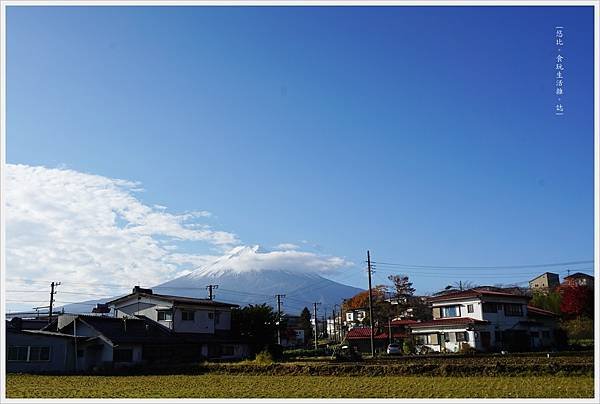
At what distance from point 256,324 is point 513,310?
18.2m

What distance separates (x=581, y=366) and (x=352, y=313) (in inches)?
2025

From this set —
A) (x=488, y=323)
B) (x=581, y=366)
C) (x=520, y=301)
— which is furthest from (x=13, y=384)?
(x=520, y=301)

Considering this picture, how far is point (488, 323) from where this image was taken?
3850 cm

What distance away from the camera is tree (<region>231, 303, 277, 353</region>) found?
37.8m

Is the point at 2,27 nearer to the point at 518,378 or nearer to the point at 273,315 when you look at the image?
the point at 518,378

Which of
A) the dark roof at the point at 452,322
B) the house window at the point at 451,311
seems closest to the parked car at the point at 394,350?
the dark roof at the point at 452,322

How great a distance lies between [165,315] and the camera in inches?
1373

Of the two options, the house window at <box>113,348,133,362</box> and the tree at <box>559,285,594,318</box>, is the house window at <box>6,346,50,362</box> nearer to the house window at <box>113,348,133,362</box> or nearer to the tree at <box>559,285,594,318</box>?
the house window at <box>113,348,133,362</box>

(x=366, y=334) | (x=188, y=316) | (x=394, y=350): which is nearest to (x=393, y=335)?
(x=366, y=334)

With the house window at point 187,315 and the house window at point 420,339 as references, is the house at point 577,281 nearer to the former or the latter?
the house window at point 420,339

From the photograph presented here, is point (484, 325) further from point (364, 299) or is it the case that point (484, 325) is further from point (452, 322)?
point (364, 299)

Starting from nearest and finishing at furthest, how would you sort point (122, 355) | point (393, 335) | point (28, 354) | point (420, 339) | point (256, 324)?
point (28, 354) < point (122, 355) < point (256, 324) < point (420, 339) < point (393, 335)

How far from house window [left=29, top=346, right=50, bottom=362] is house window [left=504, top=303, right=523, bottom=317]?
29.3 metres

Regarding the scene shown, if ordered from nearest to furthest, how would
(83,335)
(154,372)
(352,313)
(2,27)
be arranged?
(2,27) < (154,372) < (83,335) < (352,313)
